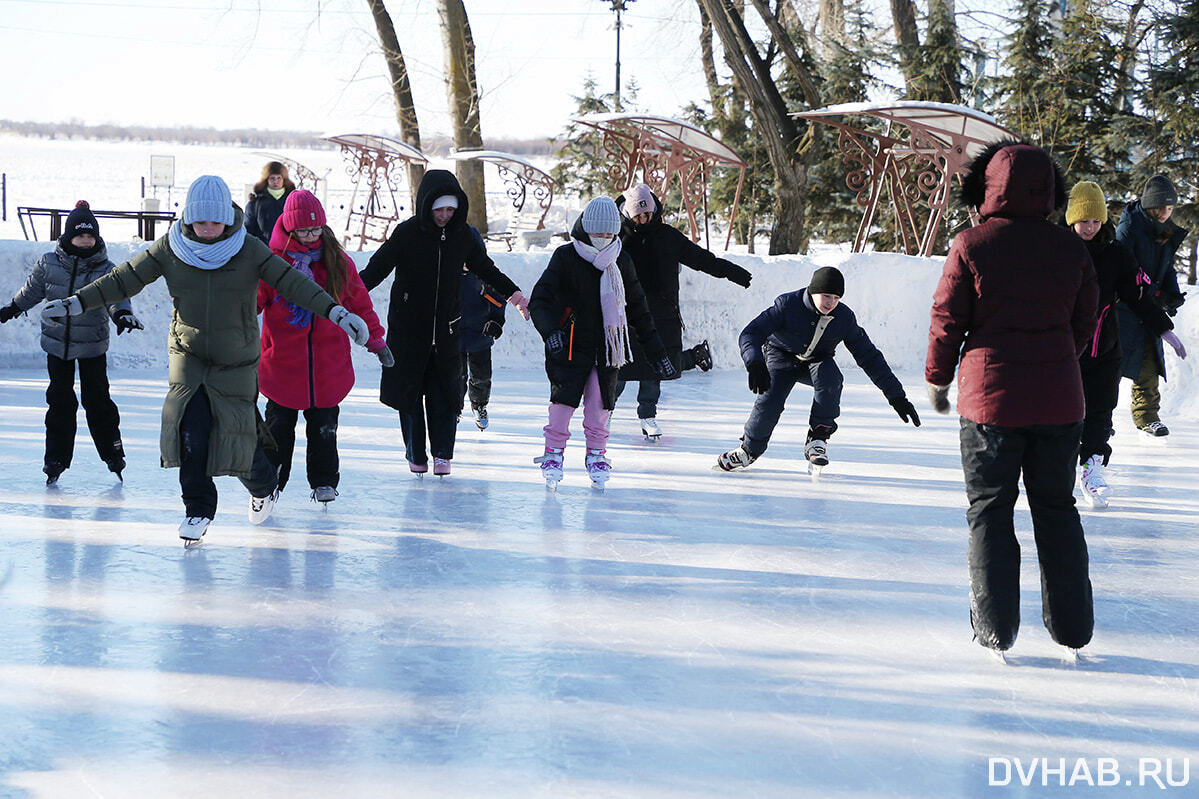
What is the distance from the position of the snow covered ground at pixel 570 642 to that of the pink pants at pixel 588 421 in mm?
244

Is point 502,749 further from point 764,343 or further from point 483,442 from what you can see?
point 483,442

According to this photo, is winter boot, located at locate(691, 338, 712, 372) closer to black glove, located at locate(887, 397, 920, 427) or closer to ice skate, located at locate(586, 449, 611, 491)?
ice skate, located at locate(586, 449, 611, 491)

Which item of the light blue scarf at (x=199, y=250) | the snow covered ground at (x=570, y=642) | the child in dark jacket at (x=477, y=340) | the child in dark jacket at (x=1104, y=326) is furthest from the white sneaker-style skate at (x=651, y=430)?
the light blue scarf at (x=199, y=250)

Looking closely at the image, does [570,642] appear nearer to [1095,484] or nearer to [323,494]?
[323,494]

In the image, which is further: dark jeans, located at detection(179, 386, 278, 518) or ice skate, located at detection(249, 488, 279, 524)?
ice skate, located at detection(249, 488, 279, 524)

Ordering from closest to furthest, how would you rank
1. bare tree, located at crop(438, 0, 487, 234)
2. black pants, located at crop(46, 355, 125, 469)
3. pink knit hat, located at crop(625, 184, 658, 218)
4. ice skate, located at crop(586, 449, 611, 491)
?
black pants, located at crop(46, 355, 125, 469) → ice skate, located at crop(586, 449, 611, 491) → pink knit hat, located at crop(625, 184, 658, 218) → bare tree, located at crop(438, 0, 487, 234)

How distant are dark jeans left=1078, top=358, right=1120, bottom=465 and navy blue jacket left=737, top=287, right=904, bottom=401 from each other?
0.80 meters

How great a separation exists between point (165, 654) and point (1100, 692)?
7.94 feet

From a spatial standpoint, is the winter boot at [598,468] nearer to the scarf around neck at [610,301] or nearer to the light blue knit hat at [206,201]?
the scarf around neck at [610,301]

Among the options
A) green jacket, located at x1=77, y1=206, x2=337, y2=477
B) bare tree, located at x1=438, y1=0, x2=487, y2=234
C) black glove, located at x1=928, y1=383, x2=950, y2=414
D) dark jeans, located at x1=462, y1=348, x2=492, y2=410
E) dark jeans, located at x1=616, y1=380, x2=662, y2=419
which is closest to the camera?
black glove, located at x1=928, y1=383, x2=950, y2=414

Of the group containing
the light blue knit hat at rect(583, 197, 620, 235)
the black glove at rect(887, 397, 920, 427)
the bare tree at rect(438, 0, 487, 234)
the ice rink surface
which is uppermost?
the bare tree at rect(438, 0, 487, 234)

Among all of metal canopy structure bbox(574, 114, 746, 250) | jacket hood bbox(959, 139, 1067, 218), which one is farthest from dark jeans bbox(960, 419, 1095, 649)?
metal canopy structure bbox(574, 114, 746, 250)

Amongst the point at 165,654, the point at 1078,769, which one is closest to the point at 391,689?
the point at 165,654

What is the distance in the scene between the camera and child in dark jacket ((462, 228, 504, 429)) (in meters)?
6.65
